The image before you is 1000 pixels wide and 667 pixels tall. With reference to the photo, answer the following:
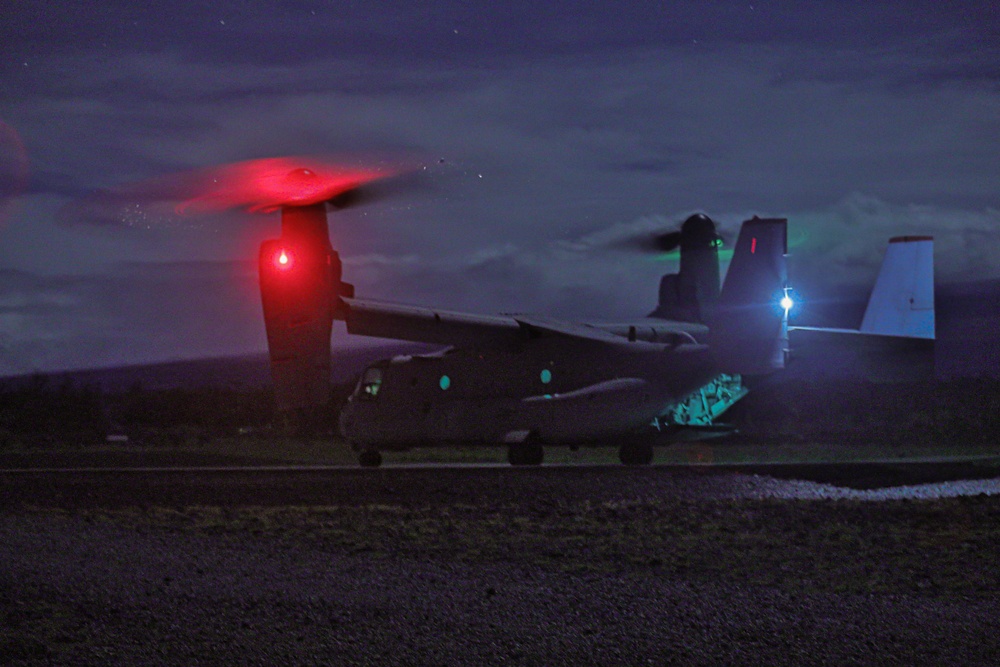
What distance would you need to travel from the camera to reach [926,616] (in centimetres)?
1002

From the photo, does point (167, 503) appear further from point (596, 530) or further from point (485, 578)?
point (485, 578)

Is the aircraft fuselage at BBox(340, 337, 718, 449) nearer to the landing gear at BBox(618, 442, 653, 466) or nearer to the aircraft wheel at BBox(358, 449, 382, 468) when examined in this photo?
the aircraft wheel at BBox(358, 449, 382, 468)

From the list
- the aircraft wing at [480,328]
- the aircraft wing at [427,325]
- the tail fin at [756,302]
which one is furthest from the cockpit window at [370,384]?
the tail fin at [756,302]

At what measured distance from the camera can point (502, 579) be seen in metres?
12.0

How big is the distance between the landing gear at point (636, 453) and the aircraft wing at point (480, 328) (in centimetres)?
265

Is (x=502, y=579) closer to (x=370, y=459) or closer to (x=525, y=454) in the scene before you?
(x=525, y=454)

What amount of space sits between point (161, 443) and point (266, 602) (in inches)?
1605

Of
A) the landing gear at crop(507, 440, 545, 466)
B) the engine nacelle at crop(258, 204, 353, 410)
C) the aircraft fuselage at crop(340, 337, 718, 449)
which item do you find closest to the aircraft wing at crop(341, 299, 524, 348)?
the aircraft fuselage at crop(340, 337, 718, 449)

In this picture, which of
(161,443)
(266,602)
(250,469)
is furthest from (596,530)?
(161,443)

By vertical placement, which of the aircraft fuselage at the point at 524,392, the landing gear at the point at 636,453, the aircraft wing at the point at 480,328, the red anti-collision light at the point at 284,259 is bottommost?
the landing gear at the point at 636,453

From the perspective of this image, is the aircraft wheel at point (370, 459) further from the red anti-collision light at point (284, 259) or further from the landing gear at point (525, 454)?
the red anti-collision light at point (284, 259)

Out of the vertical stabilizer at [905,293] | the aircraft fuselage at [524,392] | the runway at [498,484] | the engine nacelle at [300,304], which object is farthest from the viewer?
the vertical stabilizer at [905,293]

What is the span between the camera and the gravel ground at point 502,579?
29.0ft

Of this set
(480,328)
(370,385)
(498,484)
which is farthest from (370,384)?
(498,484)
